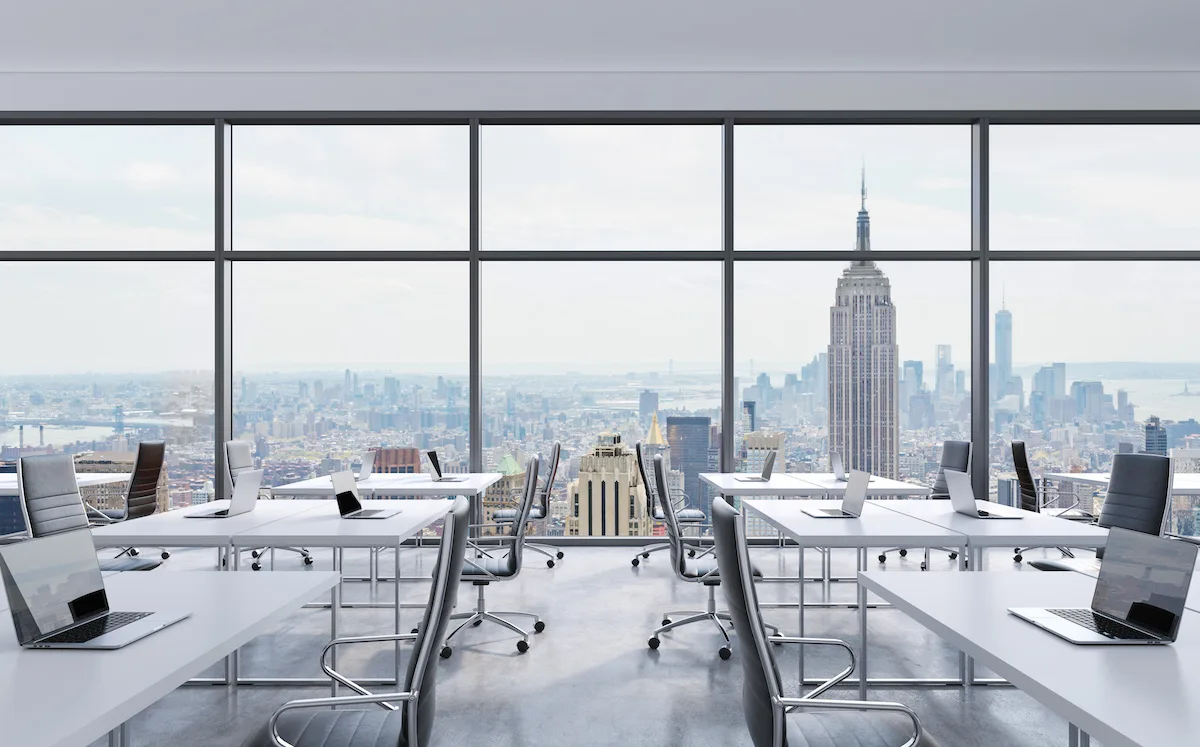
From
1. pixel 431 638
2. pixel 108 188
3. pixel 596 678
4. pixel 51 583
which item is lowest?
pixel 596 678

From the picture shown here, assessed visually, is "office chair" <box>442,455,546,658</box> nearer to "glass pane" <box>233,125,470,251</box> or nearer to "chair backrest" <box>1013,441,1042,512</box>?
"glass pane" <box>233,125,470,251</box>

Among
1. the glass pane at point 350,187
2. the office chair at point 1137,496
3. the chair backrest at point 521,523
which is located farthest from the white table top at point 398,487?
the office chair at point 1137,496

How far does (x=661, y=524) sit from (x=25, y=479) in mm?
4727

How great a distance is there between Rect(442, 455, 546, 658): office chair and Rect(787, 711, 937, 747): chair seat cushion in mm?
2213

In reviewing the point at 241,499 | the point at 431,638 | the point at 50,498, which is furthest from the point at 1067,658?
the point at 50,498

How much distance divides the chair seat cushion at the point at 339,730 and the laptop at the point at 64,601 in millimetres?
413

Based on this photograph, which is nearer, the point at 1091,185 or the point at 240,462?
the point at 240,462

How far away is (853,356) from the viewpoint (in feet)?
23.6

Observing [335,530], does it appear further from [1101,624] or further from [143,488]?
[143,488]

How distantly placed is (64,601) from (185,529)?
1802mm

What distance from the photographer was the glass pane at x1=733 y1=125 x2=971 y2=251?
23.2 ft

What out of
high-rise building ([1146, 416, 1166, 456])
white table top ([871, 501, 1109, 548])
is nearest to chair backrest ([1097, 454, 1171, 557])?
white table top ([871, 501, 1109, 548])

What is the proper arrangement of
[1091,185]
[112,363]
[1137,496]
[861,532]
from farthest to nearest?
[112,363] < [1091,185] < [1137,496] < [861,532]
